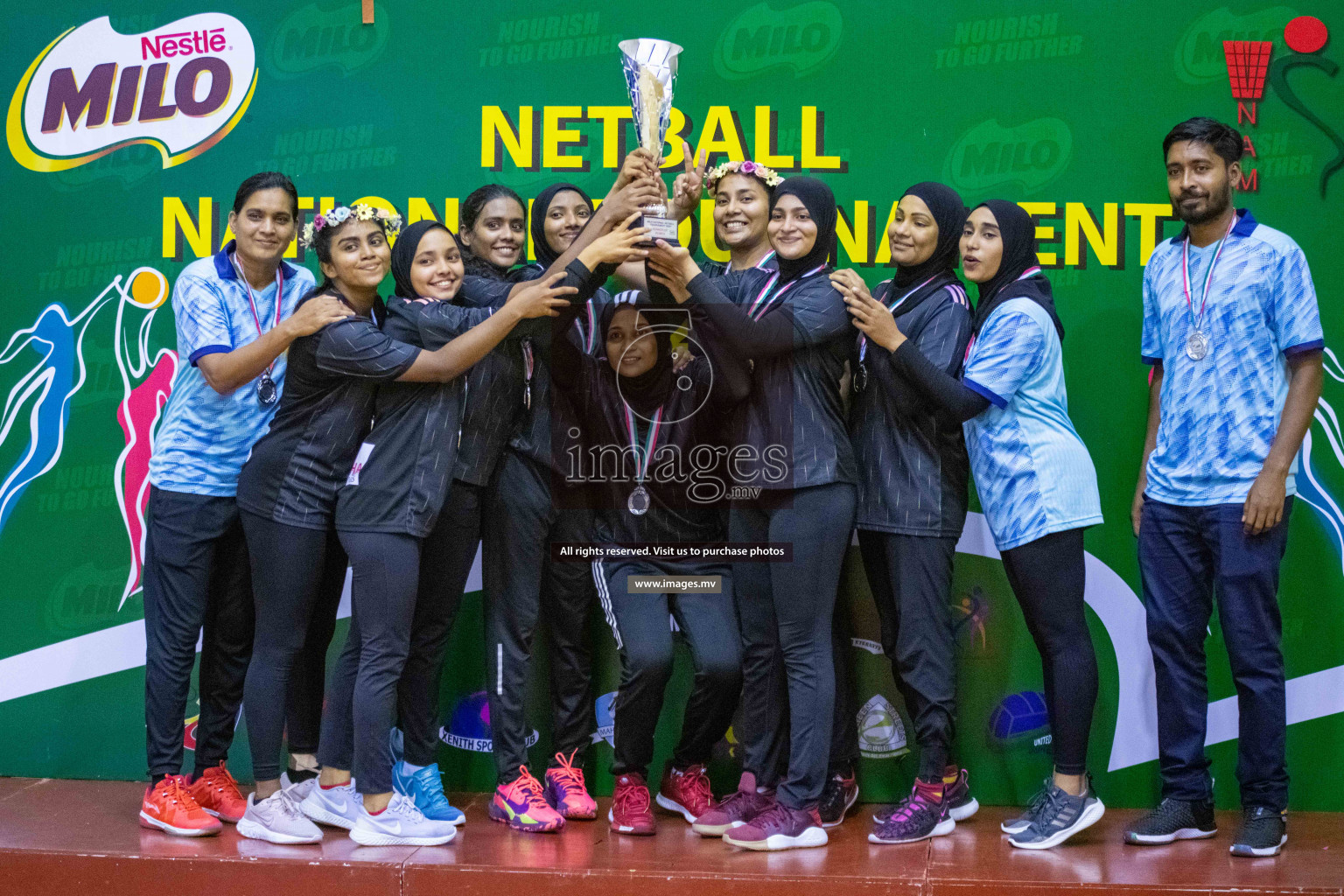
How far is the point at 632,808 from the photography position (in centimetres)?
350

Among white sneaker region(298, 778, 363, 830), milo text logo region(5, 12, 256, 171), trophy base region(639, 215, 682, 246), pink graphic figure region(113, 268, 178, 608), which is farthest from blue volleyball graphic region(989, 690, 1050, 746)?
milo text logo region(5, 12, 256, 171)

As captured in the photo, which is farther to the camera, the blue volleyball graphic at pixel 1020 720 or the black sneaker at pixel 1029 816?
the blue volleyball graphic at pixel 1020 720

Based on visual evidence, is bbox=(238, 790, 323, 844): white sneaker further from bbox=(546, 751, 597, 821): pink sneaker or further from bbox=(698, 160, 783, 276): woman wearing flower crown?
bbox=(698, 160, 783, 276): woman wearing flower crown

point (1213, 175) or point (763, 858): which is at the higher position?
point (1213, 175)

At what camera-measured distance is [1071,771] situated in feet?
11.0

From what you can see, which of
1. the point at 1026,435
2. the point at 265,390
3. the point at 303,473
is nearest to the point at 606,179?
the point at 265,390

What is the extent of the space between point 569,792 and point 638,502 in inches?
34.6

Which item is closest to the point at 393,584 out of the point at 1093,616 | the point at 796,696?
the point at 796,696

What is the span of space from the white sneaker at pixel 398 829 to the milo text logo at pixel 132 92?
2.27m

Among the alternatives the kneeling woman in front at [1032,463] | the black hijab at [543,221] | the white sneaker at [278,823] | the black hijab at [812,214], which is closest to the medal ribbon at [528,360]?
the black hijab at [543,221]

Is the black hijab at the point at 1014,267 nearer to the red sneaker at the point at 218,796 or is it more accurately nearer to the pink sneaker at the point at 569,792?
the pink sneaker at the point at 569,792

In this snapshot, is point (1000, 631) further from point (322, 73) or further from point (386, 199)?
point (322, 73)

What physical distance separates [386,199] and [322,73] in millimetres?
477

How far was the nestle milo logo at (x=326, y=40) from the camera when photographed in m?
4.07
